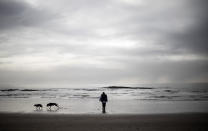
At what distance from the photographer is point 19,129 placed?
32.6 feet

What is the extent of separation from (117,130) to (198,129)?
4.15 m

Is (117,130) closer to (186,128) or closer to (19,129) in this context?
(186,128)

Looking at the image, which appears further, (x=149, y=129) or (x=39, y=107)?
(x=39, y=107)

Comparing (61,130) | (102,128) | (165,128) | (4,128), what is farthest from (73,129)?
Result: (165,128)

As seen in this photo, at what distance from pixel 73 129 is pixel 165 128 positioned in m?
4.77

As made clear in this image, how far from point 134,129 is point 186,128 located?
2.78m

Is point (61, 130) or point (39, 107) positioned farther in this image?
point (39, 107)

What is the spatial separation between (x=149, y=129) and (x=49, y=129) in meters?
5.06

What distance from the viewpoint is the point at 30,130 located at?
9695 millimetres

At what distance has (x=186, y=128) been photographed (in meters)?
10.2

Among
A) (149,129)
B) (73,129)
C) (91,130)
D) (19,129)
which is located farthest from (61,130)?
(149,129)

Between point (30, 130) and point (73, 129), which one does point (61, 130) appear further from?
point (30, 130)

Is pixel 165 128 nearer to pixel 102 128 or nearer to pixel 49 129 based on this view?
pixel 102 128

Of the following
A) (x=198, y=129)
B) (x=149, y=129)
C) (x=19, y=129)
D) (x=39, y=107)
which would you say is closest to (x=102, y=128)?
(x=149, y=129)
